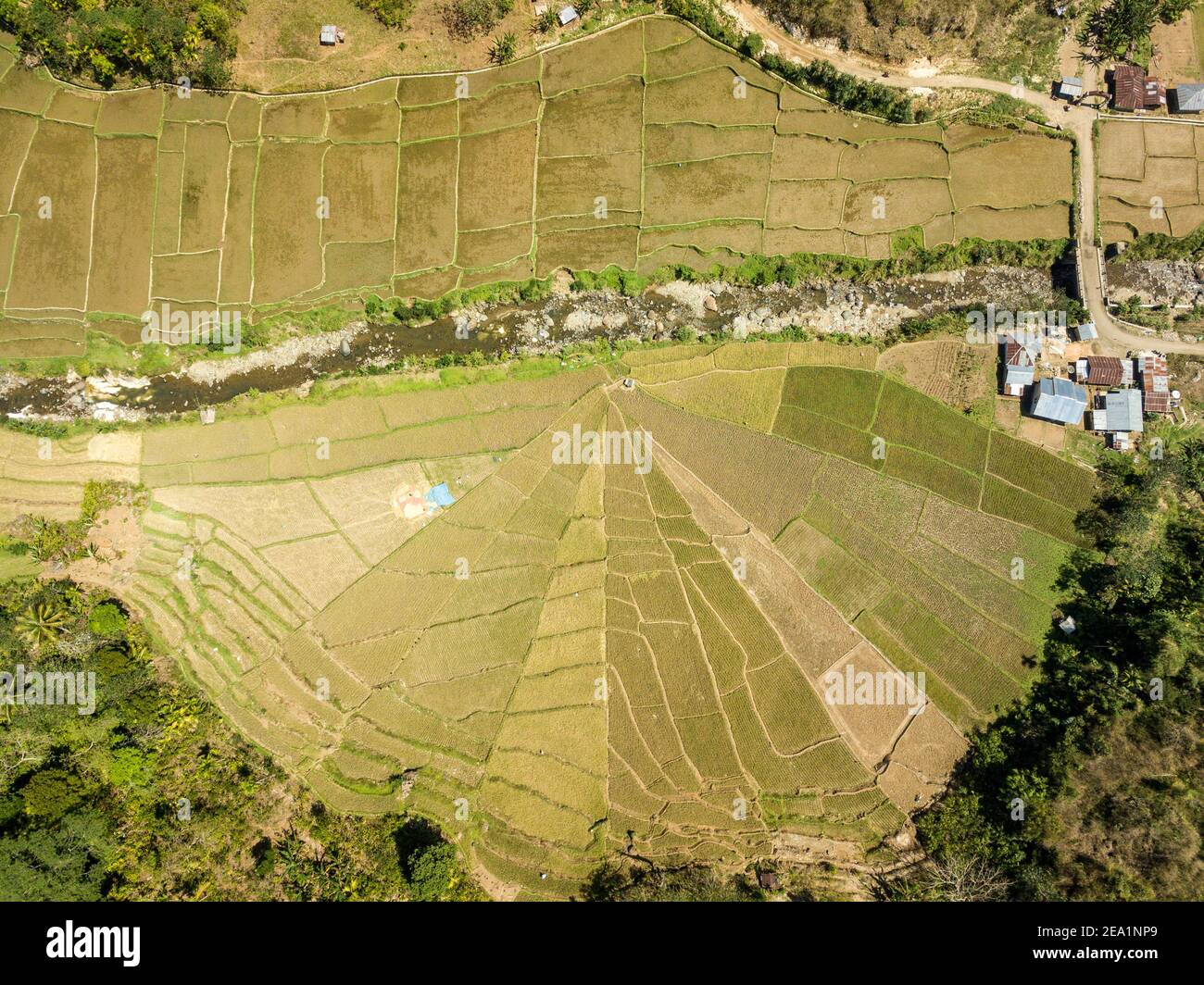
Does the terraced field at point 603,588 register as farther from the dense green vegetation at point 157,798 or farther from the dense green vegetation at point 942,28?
Answer: the dense green vegetation at point 942,28

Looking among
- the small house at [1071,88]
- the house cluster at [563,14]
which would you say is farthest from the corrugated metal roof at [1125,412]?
the house cluster at [563,14]

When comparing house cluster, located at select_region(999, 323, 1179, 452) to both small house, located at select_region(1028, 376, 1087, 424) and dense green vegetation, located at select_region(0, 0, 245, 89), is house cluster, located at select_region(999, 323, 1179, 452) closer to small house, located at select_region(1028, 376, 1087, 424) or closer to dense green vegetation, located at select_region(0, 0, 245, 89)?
small house, located at select_region(1028, 376, 1087, 424)

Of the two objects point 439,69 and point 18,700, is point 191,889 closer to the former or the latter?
point 18,700

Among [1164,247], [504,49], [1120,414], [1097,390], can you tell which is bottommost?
[1120,414]

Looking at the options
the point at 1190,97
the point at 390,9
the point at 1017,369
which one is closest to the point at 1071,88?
the point at 1190,97

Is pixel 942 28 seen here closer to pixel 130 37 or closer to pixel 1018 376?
pixel 1018 376

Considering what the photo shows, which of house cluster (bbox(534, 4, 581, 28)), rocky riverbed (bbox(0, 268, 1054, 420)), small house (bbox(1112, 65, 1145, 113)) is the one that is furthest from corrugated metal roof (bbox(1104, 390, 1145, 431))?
house cluster (bbox(534, 4, 581, 28))

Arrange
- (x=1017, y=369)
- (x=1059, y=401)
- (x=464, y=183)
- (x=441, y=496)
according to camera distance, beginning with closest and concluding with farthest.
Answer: (x=1059, y=401) < (x=1017, y=369) < (x=441, y=496) < (x=464, y=183)
